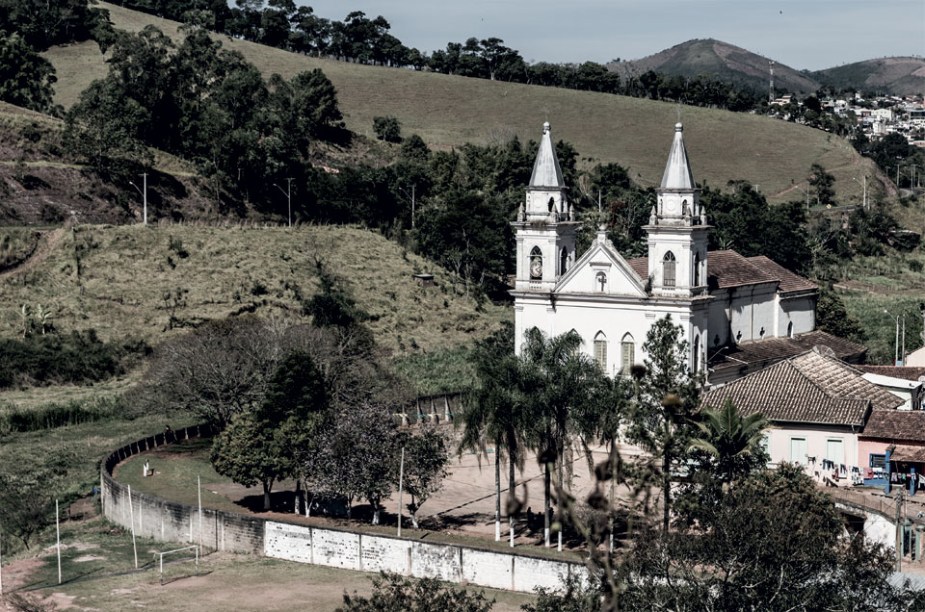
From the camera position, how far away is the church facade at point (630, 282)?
5362 cm

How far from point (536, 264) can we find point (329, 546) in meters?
20.6

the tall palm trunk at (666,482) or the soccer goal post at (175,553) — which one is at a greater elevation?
the tall palm trunk at (666,482)

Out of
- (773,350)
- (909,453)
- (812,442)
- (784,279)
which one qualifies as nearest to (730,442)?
(812,442)

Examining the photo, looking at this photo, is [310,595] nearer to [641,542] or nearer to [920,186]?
[641,542]

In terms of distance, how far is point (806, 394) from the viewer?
47.8 m

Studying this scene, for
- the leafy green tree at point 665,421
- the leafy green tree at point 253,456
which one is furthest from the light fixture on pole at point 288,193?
the leafy green tree at point 665,421

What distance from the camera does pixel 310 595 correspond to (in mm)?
36250

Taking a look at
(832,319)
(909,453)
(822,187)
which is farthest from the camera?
(822,187)

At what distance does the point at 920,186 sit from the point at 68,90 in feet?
293

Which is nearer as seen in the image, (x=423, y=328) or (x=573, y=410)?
(x=573, y=410)

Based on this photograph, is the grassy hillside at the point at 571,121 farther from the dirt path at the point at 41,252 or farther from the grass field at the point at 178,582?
the grass field at the point at 178,582

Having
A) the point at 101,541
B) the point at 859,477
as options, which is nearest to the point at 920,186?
the point at 859,477

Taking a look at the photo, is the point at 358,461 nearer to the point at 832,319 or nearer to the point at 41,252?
the point at 832,319

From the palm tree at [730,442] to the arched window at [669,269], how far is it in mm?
14006
